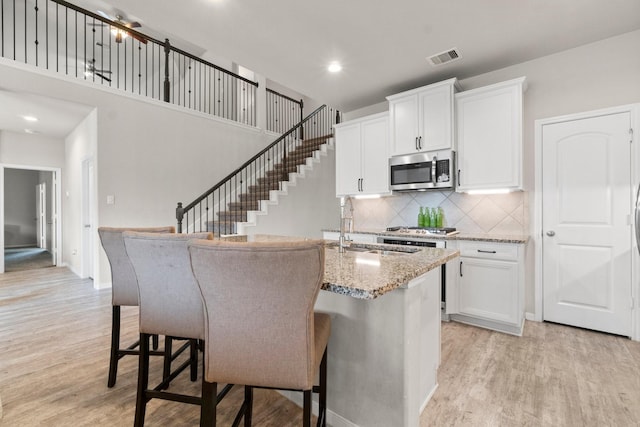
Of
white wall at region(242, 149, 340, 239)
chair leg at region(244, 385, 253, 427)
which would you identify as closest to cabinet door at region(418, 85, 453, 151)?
white wall at region(242, 149, 340, 239)

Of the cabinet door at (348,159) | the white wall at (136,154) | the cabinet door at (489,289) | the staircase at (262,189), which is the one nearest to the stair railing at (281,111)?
the staircase at (262,189)

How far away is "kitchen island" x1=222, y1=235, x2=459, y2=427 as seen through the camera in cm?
127

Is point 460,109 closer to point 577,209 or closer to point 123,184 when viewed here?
point 577,209

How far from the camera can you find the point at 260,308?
1011mm

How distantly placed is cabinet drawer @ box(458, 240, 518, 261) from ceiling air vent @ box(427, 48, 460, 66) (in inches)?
73.2

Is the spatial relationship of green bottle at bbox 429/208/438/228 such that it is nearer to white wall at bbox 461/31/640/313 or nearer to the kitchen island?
white wall at bbox 461/31/640/313

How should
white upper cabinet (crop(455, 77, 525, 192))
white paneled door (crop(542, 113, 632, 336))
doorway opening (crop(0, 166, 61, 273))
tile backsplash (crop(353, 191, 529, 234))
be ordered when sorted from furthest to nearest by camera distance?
doorway opening (crop(0, 166, 61, 273))
tile backsplash (crop(353, 191, 529, 234))
white upper cabinet (crop(455, 77, 525, 192))
white paneled door (crop(542, 113, 632, 336))

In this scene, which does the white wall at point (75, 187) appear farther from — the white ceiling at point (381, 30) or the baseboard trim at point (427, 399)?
the baseboard trim at point (427, 399)

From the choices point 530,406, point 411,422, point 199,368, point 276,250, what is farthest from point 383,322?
point 199,368

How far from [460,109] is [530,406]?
2.70 meters

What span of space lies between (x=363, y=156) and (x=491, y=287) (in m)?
2.20

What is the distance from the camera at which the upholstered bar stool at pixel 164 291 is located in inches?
53.0

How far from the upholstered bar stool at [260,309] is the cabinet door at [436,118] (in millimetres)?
2812

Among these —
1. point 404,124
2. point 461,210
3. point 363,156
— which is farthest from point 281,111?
point 461,210
